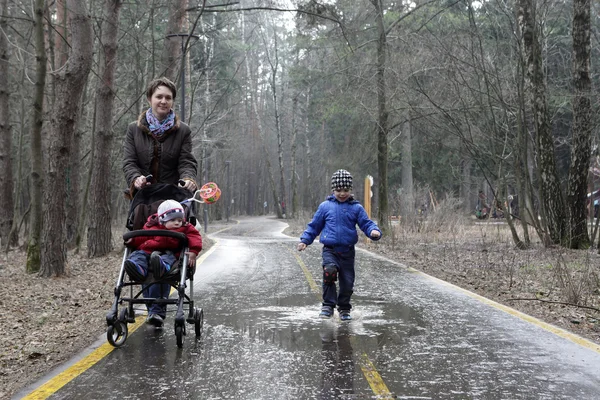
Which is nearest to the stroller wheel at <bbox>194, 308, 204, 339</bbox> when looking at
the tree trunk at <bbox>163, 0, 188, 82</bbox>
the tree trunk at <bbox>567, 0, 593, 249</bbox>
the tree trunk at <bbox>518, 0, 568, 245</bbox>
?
the tree trunk at <bbox>567, 0, 593, 249</bbox>

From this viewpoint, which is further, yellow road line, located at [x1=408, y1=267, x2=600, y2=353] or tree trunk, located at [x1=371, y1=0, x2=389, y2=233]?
tree trunk, located at [x1=371, y1=0, x2=389, y2=233]

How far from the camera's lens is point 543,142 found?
17531 mm

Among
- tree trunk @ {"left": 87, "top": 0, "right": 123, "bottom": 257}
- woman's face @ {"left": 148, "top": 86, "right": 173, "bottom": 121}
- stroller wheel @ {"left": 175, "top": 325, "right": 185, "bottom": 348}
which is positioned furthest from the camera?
tree trunk @ {"left": 87, "top": 0, "right": 123, "bottom": 257}

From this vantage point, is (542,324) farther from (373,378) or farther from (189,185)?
(189,185)

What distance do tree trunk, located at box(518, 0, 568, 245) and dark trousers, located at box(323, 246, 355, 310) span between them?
11.2 m

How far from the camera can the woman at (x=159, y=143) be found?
664 cm

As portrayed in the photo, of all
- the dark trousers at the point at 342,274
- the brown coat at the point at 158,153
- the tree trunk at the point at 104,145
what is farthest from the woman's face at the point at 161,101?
the tree trunk at the point at 104,145

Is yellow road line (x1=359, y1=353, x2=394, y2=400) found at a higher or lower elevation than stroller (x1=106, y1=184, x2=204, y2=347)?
lower

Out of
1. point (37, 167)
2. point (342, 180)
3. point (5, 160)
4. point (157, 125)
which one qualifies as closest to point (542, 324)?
point (342, 180)

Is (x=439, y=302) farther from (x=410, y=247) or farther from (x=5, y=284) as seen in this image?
(x=410, y=247)

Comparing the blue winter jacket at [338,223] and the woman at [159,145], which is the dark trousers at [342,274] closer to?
the blue winter jacket at [338,223]

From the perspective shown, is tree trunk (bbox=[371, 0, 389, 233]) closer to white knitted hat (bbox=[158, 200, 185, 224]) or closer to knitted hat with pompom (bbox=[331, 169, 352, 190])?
knitted hat with pompom (bbox=[331, 169, 352, 190])

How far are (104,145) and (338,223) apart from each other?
1064cm

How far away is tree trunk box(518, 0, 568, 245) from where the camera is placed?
17.0m
